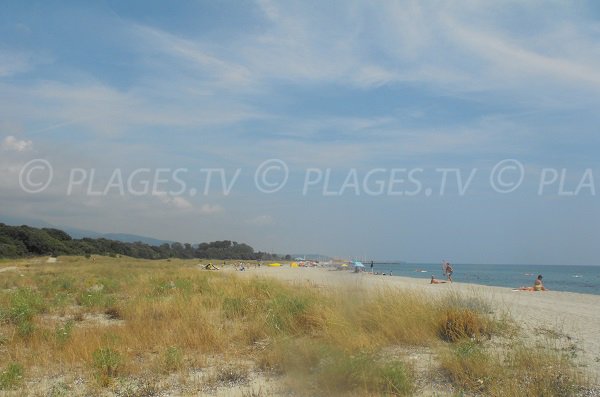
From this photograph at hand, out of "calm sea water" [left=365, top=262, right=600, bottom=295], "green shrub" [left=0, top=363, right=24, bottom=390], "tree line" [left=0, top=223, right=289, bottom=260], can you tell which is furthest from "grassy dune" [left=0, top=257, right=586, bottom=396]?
"tree line" [left=0, top=223, right=289, bottom=260]

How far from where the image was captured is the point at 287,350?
7.38 metres

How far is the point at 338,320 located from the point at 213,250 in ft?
393

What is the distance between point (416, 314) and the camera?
9.62m

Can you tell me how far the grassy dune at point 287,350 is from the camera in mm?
6254

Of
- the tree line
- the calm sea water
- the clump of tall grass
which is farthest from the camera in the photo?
the tree line

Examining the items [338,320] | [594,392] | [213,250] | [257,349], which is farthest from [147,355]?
[213,250]

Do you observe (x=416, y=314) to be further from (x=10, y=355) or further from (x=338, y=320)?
(x=10, y=355)

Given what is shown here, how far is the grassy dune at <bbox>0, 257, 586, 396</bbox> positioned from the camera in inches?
246

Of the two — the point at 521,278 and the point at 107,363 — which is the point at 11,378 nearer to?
the point at 107,363

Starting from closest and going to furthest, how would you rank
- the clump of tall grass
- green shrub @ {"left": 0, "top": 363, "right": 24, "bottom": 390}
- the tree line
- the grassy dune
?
the grassy dune
green shrub @ {"left": 0, "top": 363, "right": 24, "bottom": 390}
the clump of tall grass
the tree line

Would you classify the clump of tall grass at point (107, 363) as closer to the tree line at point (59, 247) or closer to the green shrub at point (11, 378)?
the green shrub at point (11, 378)

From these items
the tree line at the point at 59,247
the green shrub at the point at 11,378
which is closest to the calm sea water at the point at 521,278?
the green shrub at the point at 11,378

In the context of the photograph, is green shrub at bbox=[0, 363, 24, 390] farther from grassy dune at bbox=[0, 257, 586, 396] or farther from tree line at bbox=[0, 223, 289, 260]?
tree line at bbox=[0, 223, 289, 260]

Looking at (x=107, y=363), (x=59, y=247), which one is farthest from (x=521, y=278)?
(x=107, y=363)
